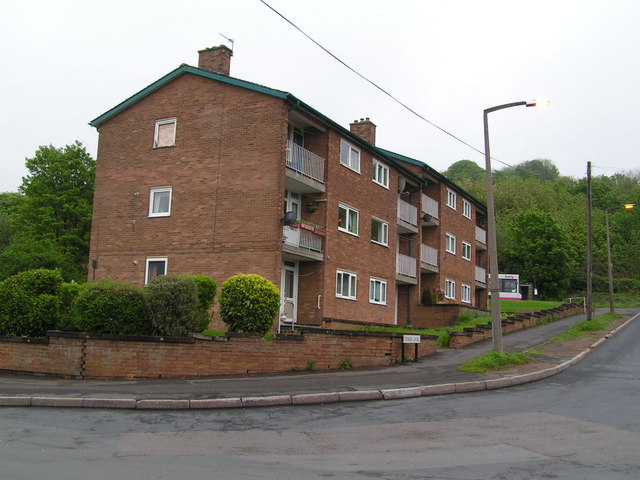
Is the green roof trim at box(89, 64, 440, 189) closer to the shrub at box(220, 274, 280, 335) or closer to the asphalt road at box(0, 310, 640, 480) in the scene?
the shrub at box(220, 274, 280, 335)

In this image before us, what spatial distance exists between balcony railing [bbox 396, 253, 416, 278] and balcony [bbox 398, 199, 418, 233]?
133 cm

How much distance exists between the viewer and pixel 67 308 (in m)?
14.8

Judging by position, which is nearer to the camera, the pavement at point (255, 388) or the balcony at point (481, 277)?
the pavement at point (255, 388)

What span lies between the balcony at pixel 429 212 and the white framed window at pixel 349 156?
26.4ft

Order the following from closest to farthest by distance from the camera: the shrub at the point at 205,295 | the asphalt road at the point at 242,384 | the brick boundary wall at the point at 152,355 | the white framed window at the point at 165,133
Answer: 1. the asphalt road at the point at 242,384
2. the brick boundary wall at the point at 152,355
3. the shrub at the point at 205,295
4. the white framed window at the point at 165,133

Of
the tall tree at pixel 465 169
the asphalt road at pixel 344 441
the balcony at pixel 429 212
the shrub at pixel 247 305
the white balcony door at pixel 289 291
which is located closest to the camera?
the asphalt road at pixel 344 441

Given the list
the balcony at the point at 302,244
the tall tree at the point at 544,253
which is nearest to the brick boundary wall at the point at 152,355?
the balcony at the point at 302,244

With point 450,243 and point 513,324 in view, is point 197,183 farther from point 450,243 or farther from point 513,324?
point 450,243

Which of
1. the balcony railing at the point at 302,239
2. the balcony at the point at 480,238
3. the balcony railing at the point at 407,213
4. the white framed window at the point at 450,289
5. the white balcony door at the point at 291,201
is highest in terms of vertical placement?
the balcony at the point at 480,238

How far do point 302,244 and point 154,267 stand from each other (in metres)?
5.33

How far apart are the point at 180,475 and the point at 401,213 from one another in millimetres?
24025

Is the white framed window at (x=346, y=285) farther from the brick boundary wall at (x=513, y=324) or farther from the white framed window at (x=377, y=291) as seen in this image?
the brick boundary wall at (x=513, y=324)

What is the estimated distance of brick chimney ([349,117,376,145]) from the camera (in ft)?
99.8

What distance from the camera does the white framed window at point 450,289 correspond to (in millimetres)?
34456
